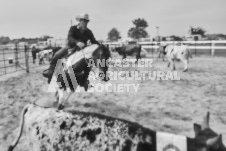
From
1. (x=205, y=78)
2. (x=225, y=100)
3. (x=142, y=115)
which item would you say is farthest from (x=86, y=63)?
(x=205, y=78)

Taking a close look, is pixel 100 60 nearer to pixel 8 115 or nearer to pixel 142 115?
pixel 142 115

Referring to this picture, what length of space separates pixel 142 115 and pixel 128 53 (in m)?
12.6

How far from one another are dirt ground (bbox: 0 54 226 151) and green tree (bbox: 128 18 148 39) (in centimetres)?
4995

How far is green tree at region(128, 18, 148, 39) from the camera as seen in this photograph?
2263 inches

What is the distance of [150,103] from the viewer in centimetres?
579

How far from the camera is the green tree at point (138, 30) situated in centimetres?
5747

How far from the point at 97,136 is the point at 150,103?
12.5 feet

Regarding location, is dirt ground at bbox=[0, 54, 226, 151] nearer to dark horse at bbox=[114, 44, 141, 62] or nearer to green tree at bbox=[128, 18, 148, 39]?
dark horse at bbox=[114, 44, 141, 62]

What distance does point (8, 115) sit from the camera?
16.1 ft

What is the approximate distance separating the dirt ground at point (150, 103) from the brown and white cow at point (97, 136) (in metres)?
1.35

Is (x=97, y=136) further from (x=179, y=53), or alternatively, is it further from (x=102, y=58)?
(x=179, y=53)

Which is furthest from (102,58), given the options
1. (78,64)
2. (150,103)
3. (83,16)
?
(150,103)

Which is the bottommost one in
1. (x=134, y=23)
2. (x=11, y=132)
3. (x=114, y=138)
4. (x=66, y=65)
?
(x=11, y=132)

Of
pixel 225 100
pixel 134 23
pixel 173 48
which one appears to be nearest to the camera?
pixel 225 100
